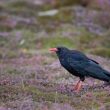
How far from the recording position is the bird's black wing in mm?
13845

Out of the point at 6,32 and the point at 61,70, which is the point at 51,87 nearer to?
the point at 61,70

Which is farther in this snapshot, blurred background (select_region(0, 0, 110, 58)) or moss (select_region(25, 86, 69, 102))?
blurred background (select_region(0, 0, 110, 58))

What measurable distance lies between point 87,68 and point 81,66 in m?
0.16

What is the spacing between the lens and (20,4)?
39.9 meters

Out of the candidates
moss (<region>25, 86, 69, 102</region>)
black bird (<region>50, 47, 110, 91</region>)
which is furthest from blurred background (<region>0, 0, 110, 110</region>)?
A: black bird (<region>50, 47, 110, 91</region>)

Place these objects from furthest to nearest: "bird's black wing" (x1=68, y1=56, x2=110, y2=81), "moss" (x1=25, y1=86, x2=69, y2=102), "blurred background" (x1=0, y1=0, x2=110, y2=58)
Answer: "blurred background" (x1=0, y1=0, x2=110, y2=58), "bird's black wing" (x1=68, y1=56, x2=110, y2=81), "moss" (x1=25, y1=86, x2=69, y2=102)

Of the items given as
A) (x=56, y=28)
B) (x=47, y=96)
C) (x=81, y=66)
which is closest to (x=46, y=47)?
(x=56, y=28)

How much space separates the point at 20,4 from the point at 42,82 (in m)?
24.9

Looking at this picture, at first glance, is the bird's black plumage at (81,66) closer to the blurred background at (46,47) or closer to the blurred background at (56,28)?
the blurred background at (46,47)

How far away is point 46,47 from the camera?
26.4 metres

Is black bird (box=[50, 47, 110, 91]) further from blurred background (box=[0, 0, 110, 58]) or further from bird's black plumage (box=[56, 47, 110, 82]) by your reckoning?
blurred background (box=[0, 0, 110, 58])

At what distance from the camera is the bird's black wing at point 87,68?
13845 mm

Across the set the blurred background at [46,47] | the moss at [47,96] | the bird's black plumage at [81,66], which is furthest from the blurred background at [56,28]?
the moss at [47,96]

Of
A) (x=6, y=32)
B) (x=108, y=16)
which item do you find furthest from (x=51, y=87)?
(x=108, y=16)
